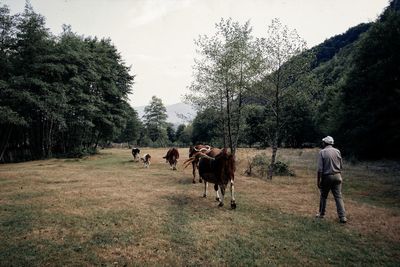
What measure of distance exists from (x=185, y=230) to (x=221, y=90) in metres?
21.6

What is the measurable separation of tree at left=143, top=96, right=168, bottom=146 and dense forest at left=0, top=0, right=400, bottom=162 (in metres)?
55.9

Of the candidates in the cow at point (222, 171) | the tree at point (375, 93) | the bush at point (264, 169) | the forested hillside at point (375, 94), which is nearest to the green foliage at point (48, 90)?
the bush at point (264, 169)

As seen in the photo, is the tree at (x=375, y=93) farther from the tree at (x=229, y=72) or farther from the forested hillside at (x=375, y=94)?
the tree at (x=229, y=72)

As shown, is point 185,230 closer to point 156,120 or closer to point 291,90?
point 291,90

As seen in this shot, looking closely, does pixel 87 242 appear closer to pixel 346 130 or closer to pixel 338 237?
pixel 338 237

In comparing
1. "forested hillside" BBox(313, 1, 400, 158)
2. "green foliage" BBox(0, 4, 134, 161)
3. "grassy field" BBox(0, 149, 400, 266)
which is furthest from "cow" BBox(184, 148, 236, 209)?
"green foliage" BBox(0, 4, 134, 161)

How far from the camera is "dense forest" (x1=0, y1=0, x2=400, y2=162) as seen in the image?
83.0ft

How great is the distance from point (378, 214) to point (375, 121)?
32.3 metres

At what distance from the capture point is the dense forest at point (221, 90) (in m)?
25.3

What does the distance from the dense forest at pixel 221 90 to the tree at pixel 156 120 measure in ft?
184

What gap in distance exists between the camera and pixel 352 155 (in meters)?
47.4

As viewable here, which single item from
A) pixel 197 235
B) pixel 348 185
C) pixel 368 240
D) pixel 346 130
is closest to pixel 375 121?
pixel 346 130

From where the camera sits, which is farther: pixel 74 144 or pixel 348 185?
pixel 74 144

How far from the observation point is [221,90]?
29641mm
